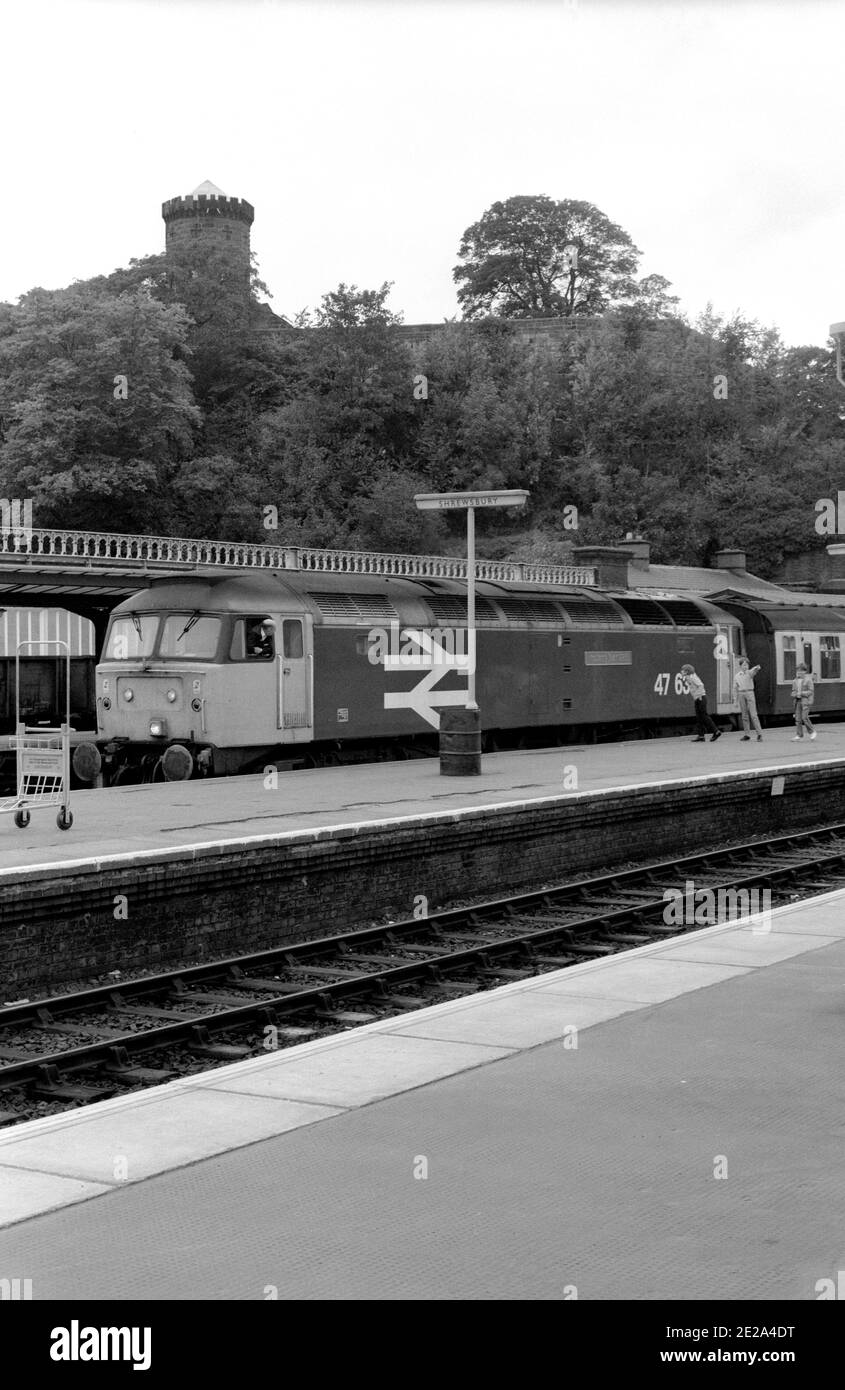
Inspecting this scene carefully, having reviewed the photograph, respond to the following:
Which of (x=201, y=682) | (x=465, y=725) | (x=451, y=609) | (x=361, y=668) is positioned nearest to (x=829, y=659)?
(x=451, y=609)

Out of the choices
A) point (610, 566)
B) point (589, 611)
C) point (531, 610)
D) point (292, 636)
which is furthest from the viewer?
point (610, 566)

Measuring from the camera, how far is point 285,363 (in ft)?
268

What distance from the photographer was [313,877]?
1545 centimetres

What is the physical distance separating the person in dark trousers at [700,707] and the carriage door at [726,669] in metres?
2.72

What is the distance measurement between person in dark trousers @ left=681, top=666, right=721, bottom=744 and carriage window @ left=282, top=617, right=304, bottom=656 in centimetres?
899

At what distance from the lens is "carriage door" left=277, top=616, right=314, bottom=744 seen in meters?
22.2

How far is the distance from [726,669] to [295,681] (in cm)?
1365

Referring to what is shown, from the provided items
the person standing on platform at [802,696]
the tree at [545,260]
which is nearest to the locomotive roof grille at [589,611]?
the person standing on platform at [802,696]

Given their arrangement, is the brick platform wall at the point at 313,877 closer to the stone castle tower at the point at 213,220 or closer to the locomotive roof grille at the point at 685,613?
the locomotive roof grille at the point at 685,613

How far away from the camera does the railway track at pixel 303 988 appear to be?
9719mm

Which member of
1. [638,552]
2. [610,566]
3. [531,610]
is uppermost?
[638,552]

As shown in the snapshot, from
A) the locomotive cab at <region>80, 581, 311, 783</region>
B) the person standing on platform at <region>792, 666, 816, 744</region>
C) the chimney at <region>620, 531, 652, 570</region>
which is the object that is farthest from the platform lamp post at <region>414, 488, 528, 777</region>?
the chimney at <region>620, 531, 652, 570</region>

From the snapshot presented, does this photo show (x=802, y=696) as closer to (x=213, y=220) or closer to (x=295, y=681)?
(x=295, y=681)

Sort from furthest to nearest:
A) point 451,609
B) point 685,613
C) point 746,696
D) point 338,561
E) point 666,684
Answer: point 338,561 → point 685,613 → point 666,684 → point 746,696 → point 451,609
